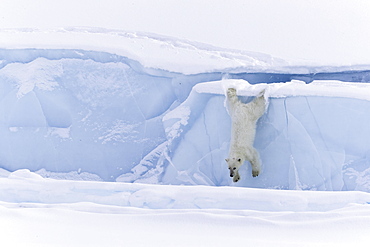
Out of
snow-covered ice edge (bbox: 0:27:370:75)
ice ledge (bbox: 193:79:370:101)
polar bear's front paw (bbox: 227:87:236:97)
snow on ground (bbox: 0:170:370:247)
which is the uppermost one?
snow-covered ice edge (bbox: 0:27:370:75)

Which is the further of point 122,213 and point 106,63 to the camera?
point 106,63

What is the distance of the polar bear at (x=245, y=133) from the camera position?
368 centimetres

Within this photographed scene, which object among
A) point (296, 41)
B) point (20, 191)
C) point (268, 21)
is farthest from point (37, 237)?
point (268, 21)

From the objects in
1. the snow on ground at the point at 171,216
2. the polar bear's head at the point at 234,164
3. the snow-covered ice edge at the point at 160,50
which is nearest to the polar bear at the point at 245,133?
the polar bear's head at the point at 234,164

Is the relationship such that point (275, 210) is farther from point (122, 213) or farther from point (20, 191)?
point (20, 191)

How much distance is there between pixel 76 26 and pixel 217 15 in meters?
1.73

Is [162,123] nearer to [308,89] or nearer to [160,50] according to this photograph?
[160,50]

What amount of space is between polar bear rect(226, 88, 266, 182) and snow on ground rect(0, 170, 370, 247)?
1332 millimetres

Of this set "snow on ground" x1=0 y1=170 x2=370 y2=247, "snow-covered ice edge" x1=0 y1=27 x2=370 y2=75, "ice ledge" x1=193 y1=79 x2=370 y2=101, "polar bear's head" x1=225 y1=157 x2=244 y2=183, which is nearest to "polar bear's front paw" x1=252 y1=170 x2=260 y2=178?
"polar bear's head" x1=225 y1=157 x2=244 y2=183

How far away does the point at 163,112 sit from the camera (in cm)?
438

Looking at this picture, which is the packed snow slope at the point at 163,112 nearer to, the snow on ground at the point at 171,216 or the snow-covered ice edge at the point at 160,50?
the snow-covered ice edge at the point at 160,50

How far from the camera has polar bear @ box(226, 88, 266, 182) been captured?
3.68 m

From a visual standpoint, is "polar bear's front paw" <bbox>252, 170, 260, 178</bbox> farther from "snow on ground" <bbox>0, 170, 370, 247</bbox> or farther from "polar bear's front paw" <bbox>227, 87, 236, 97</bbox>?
"snow on ground" <bbox>0, 170, 370, 247</bbox>

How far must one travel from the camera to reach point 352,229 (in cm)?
191
